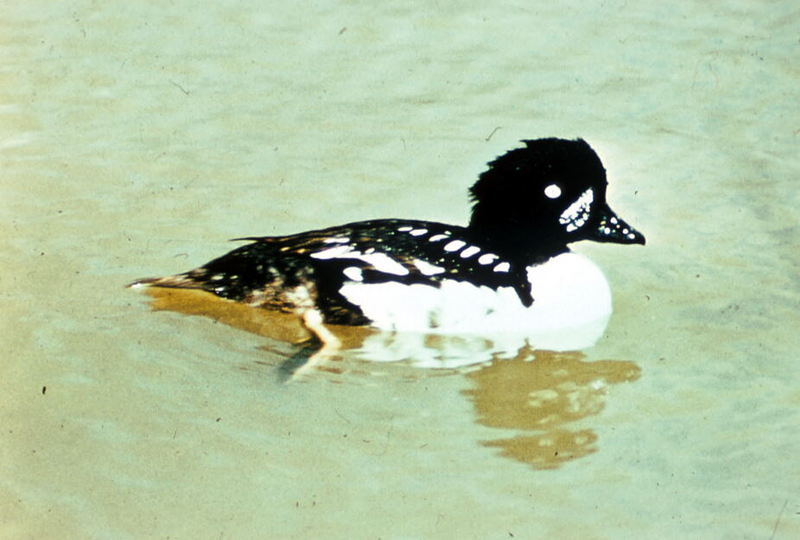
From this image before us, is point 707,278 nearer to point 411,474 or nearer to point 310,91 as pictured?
point 411,474

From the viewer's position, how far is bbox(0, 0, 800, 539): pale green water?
207 inches

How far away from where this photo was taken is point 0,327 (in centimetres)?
652

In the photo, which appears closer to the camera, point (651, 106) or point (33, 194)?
point (33, 194)

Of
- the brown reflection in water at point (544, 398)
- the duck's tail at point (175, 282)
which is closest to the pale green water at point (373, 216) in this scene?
the brown reflection in water at point (544, 398)

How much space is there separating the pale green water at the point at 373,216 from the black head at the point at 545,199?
478 millimetres

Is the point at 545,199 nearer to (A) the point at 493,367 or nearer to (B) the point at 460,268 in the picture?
(B) the point at 460,268

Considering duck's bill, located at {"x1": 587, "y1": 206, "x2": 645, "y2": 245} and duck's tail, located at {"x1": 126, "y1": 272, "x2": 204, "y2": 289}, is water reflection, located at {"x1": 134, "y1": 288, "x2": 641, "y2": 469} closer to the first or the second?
duck's tail, located at {"x1": 126, "y1": 272, "x2": 204, "y2": 289}

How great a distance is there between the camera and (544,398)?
20.5ft

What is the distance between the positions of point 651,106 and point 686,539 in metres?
4.83

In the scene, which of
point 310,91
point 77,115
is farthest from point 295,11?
point 77,115

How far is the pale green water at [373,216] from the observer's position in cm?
526

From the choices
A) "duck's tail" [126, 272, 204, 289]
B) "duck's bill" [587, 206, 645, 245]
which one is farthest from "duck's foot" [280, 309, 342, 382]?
"duck's bill" [587, 206, 645, 245]

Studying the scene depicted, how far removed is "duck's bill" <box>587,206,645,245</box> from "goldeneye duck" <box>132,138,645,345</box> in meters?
0.12

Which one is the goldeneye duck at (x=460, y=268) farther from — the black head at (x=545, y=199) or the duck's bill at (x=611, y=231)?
the duck's bill at (x=611, y=231)
